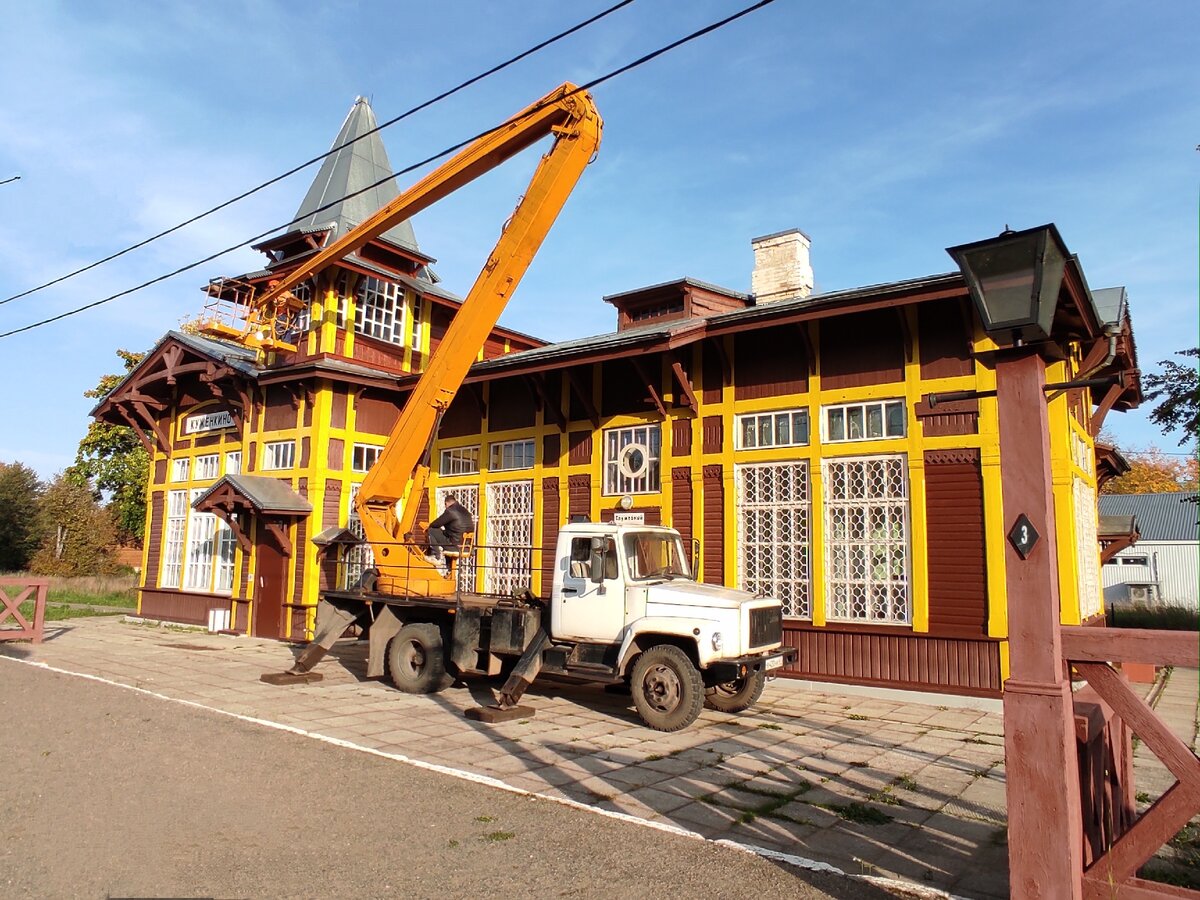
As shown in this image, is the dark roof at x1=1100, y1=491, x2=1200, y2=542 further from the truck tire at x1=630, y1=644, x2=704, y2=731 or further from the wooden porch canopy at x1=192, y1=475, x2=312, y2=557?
the wooden porch canopy at x1=192, y1=475, x2=312, y2=557

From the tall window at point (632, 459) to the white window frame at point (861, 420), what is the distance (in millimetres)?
3007

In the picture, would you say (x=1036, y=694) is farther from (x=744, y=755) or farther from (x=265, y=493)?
(x=265, y=493)

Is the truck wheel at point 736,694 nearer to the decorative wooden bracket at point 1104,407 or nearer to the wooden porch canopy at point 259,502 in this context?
the decorative wooden bracket at point 1104,407

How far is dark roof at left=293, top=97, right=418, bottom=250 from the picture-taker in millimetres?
20312

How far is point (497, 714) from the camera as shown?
31.6 ft

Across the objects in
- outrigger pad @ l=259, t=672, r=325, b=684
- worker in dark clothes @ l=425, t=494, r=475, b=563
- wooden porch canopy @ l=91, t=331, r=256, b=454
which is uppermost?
wooden porch canopy @ l=91, t=331, r=256, b=454

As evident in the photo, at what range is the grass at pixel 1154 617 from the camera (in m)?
21.2

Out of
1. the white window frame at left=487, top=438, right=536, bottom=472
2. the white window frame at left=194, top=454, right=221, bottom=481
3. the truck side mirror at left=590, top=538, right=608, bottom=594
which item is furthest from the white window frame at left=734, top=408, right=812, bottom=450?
the white window frame at left=194, top=454, right=221, bottom=481

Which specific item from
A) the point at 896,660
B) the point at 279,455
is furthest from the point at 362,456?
the point at 896,660

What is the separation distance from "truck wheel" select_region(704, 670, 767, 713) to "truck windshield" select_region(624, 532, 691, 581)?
152cm

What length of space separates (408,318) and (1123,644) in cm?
1827

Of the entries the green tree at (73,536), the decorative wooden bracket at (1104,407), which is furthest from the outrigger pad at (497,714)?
the green tree at (73,536)

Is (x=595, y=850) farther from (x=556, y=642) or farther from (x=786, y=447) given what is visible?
(x=786, y=447)

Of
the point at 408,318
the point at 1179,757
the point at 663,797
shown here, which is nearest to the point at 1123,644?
the point at 1179,757
